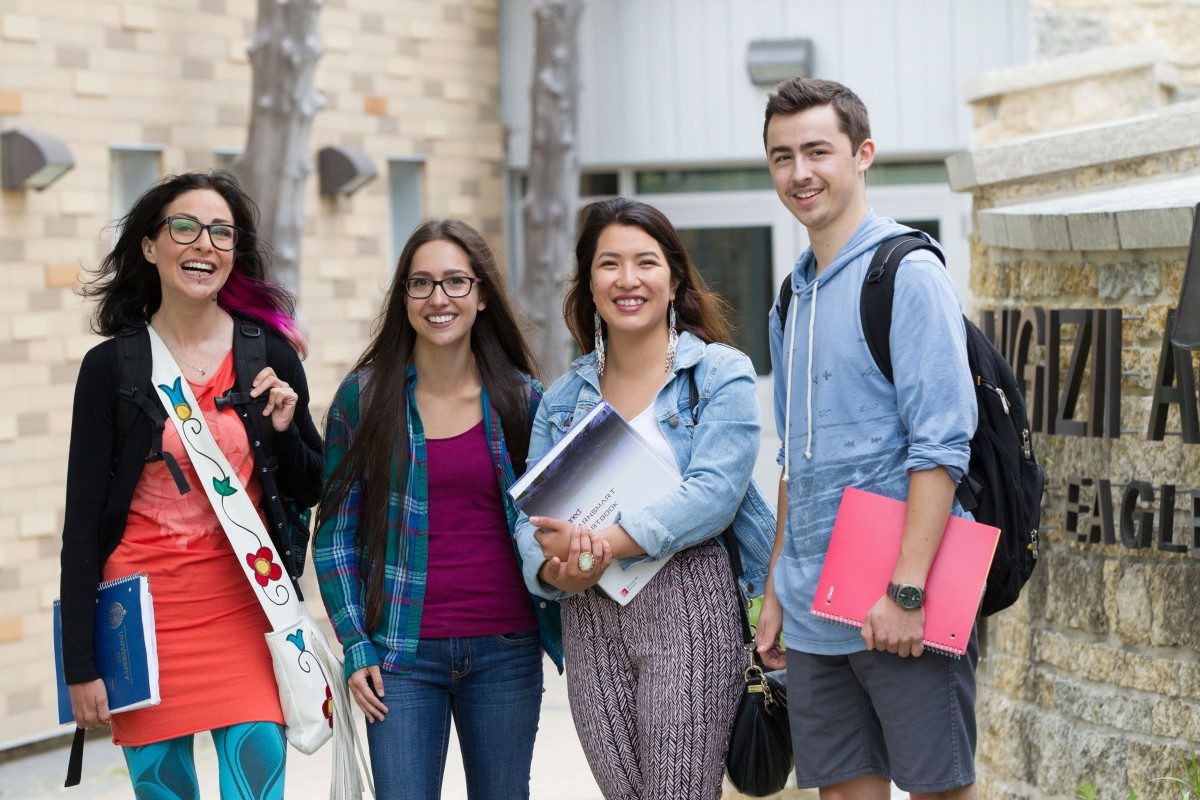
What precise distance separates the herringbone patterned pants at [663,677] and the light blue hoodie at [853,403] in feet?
0.58

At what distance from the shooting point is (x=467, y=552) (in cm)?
364

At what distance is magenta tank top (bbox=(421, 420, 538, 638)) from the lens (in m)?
3.63

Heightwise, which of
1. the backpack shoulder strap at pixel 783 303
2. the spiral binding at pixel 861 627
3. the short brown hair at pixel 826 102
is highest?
the short brown hair at pixel 826 102

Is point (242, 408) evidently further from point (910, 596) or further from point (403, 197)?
point (403, 197)

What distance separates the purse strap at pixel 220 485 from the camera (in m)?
3.55

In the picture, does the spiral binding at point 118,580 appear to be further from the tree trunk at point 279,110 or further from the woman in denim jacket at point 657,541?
the tree trunk at point 279,110

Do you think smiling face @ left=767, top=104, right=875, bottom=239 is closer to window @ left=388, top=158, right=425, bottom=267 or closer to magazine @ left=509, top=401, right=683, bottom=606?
magazine @ left=509, top=401, right=683, bottom=606

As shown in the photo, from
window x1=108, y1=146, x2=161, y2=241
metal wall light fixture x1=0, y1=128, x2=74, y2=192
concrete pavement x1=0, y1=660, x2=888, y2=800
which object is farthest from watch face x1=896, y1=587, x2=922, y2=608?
window x1=108, y1=146, x2=161, y2=241

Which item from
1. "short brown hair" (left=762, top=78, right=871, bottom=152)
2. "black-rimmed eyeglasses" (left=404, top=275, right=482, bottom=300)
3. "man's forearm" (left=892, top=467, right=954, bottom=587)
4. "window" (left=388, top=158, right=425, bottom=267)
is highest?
"window" (left=388, top=158, right=425, bottom=267)

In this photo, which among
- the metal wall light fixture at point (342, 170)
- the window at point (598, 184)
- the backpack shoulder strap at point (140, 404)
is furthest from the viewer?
the window at point (598, 184)

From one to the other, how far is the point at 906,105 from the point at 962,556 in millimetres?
7525

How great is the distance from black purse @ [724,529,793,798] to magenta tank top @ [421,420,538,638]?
0.56 meters

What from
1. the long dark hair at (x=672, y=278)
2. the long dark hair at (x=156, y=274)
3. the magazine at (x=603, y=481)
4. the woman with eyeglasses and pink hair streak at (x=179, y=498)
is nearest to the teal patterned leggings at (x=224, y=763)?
the woman with eyeglasses and pink hair streak at (x=179, y=498)

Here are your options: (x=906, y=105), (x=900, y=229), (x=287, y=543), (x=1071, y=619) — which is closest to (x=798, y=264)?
(x=900, y=229)
